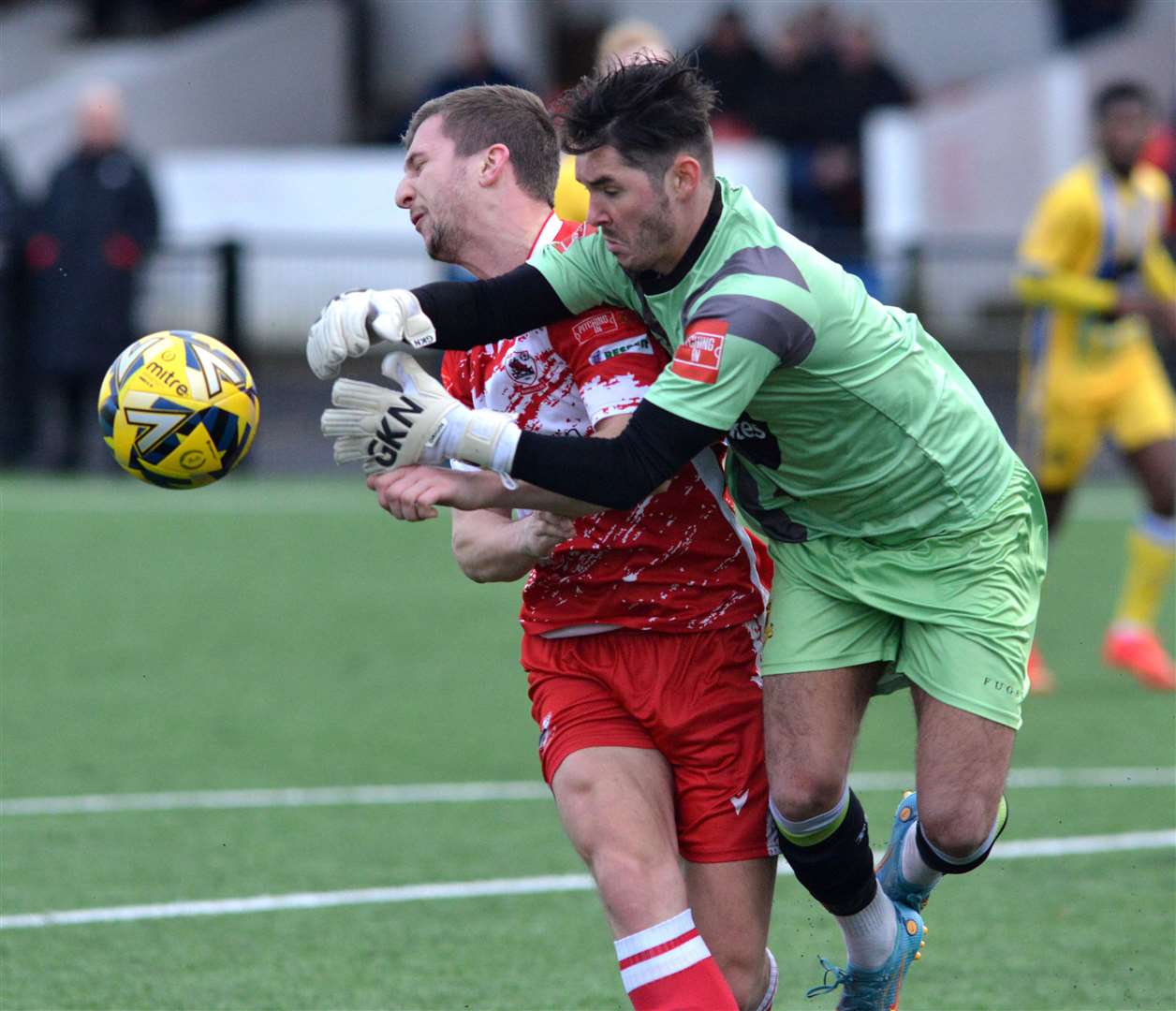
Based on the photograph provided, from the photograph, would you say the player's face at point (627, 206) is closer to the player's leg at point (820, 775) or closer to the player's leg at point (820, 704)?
the player's leg at point (820, 704)

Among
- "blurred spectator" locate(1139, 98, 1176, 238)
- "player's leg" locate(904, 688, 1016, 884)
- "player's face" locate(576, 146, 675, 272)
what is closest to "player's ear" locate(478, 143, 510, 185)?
"player's face" locate(576, 146, 675, 272)

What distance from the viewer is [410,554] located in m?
13.1

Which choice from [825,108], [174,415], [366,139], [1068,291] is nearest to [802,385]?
[174,415]

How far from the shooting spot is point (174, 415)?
4352mm

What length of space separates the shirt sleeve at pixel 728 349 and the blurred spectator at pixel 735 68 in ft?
49.1

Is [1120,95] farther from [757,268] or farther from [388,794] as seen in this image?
[757,268]

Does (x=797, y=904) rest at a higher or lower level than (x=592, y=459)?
lower

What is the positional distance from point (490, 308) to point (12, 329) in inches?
497

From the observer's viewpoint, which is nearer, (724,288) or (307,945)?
(724,288)

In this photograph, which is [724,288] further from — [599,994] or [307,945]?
[307,945]

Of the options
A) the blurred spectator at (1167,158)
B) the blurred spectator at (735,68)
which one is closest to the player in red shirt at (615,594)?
the blurred spectator at (1167,158)

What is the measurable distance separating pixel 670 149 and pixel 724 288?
31 centimetres

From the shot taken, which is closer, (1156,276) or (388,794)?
Answer: (388,794)

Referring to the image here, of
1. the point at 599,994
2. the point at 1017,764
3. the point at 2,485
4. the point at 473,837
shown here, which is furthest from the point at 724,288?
the point at 2,485
